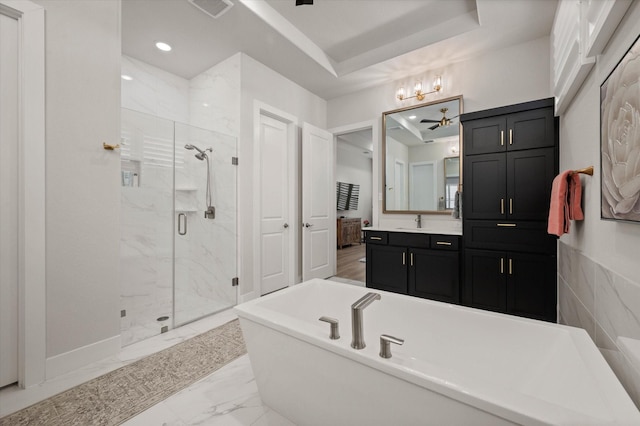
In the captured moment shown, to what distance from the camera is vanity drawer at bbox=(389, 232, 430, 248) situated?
303cm

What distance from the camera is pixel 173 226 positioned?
271 cm

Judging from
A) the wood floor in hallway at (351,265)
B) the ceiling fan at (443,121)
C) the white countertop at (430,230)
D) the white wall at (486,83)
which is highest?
the white wall at (486,83)

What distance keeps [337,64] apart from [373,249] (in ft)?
8.21

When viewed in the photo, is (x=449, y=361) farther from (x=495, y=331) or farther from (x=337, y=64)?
(x=337, y=64)

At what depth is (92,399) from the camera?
1.56m

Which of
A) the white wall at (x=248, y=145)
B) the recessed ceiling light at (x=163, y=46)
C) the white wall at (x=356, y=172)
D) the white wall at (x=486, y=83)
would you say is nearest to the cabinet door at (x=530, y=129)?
the white wall at (x=486, y=83)

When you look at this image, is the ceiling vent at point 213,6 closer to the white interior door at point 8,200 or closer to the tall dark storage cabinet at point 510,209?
the white interior door at point 8,200

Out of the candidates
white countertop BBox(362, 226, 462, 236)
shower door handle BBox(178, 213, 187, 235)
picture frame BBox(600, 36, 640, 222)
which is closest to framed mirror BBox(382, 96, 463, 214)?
white countertop BBox(362, 226, 462, 236)

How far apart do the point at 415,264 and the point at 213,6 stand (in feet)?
10.5

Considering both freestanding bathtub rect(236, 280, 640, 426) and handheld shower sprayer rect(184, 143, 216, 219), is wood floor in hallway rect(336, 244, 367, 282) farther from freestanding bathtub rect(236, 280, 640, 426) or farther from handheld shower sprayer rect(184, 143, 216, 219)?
freestanding bathtub rect(236, 280, 640, 426)

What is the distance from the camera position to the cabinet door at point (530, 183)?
2.36m

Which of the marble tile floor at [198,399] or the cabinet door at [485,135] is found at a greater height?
the cabinet door at [485,135]

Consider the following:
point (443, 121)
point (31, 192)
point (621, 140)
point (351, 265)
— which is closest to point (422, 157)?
point (443, 121)

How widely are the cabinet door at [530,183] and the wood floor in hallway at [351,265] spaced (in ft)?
7.09
